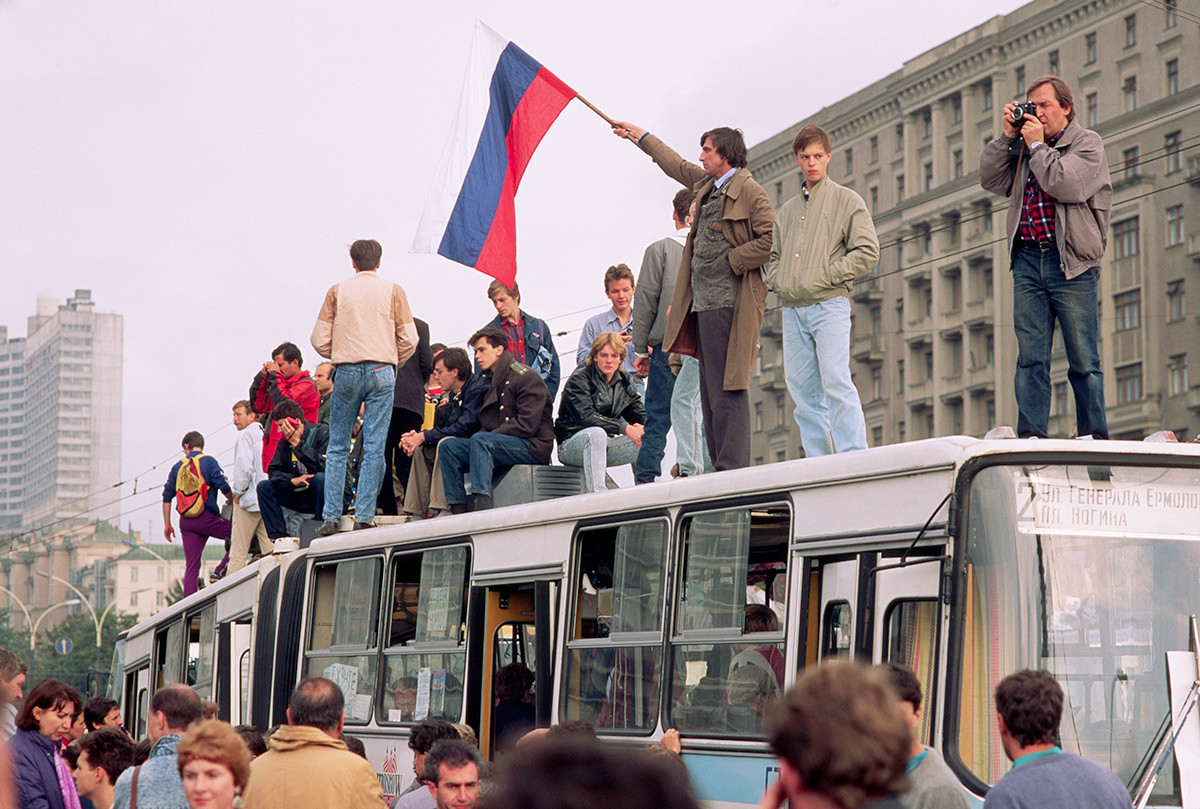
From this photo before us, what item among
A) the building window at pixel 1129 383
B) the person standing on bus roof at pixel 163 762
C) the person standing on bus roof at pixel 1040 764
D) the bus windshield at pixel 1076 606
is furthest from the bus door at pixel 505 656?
the building window at pixel 1129 383

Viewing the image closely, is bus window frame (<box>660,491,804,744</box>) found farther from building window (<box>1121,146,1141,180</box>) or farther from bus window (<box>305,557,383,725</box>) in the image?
building window (<box>1121,146,1141,180</box>)

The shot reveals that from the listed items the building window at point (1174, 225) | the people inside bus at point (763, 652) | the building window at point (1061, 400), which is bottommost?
the people inside bus at point (763, 652)

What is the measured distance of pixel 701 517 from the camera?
8.22m

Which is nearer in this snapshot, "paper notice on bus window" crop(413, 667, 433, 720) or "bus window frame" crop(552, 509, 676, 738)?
"bus window frame" crop(552, 509, 676, 738)

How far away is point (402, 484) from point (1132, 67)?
48.3 metres

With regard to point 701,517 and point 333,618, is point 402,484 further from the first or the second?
point 701,517

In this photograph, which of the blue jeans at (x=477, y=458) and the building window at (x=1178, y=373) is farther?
the building window at (x=1178, y=373)

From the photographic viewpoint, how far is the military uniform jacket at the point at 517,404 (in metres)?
11.8

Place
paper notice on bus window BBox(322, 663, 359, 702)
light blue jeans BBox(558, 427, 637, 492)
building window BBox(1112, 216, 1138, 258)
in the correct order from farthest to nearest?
building window BBox(1112, 216, 1138, 258), light blue jeans BBox(558, 427, 637, 492), paper notice on bus window BBox(322, 663, 359, 702)

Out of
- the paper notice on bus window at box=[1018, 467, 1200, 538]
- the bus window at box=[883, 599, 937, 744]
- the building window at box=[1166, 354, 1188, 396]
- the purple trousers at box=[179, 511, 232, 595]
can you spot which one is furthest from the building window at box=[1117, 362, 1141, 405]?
the bus window at box=[883, 599, 937, 744]

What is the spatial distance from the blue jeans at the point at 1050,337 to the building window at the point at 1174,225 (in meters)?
47.9

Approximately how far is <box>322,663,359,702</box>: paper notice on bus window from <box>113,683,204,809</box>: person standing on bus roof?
477 centimetres

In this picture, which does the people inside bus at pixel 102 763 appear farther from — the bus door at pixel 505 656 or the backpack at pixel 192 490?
the backpack at pixel 192 490

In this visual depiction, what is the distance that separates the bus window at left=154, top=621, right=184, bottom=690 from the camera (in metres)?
16.6
